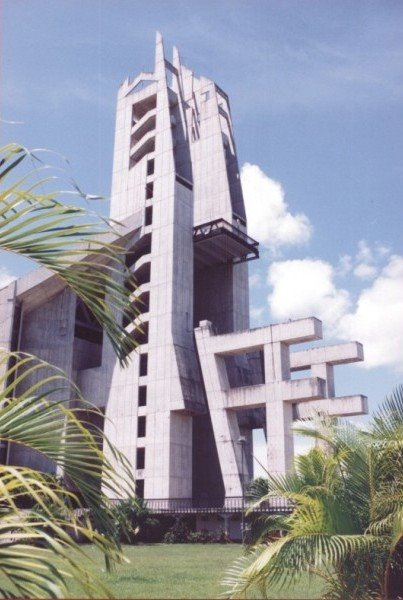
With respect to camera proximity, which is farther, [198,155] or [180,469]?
→ [198,155]

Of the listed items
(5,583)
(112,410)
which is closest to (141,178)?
(112,410)

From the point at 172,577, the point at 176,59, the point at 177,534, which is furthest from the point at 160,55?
the point at 172,577

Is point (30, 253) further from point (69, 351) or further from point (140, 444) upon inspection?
point (69, 351)

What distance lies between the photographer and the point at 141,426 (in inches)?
1801

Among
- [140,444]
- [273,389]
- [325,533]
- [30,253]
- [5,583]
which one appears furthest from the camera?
[140,444]

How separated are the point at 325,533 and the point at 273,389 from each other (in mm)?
33919

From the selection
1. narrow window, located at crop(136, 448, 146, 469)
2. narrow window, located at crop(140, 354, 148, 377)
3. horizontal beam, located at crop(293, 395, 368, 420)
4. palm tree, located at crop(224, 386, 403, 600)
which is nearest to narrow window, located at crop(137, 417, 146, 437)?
narrow window, located at crop(136, 448, 146, 469)

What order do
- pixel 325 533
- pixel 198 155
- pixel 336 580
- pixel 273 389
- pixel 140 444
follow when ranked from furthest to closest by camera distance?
1. pixel 198 155
2. pixel 140 444
3. pixel 273 389
4. pixel 336 580
5. pixel 325 533

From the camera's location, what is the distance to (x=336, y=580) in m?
7.59

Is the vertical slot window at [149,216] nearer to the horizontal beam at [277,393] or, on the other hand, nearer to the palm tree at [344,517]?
the horizontal beam at [277,393]

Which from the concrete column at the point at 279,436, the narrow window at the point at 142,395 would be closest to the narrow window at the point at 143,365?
the narrow window at the point at 142,395

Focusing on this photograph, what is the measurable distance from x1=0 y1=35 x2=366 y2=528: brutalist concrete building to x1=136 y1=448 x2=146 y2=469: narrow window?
0.13 m

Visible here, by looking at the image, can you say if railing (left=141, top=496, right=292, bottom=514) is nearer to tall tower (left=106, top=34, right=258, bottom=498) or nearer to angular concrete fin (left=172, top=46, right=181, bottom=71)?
tall tower (left=106, top=34, right=258, bottom=498)

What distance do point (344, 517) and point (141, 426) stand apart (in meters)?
40.0
